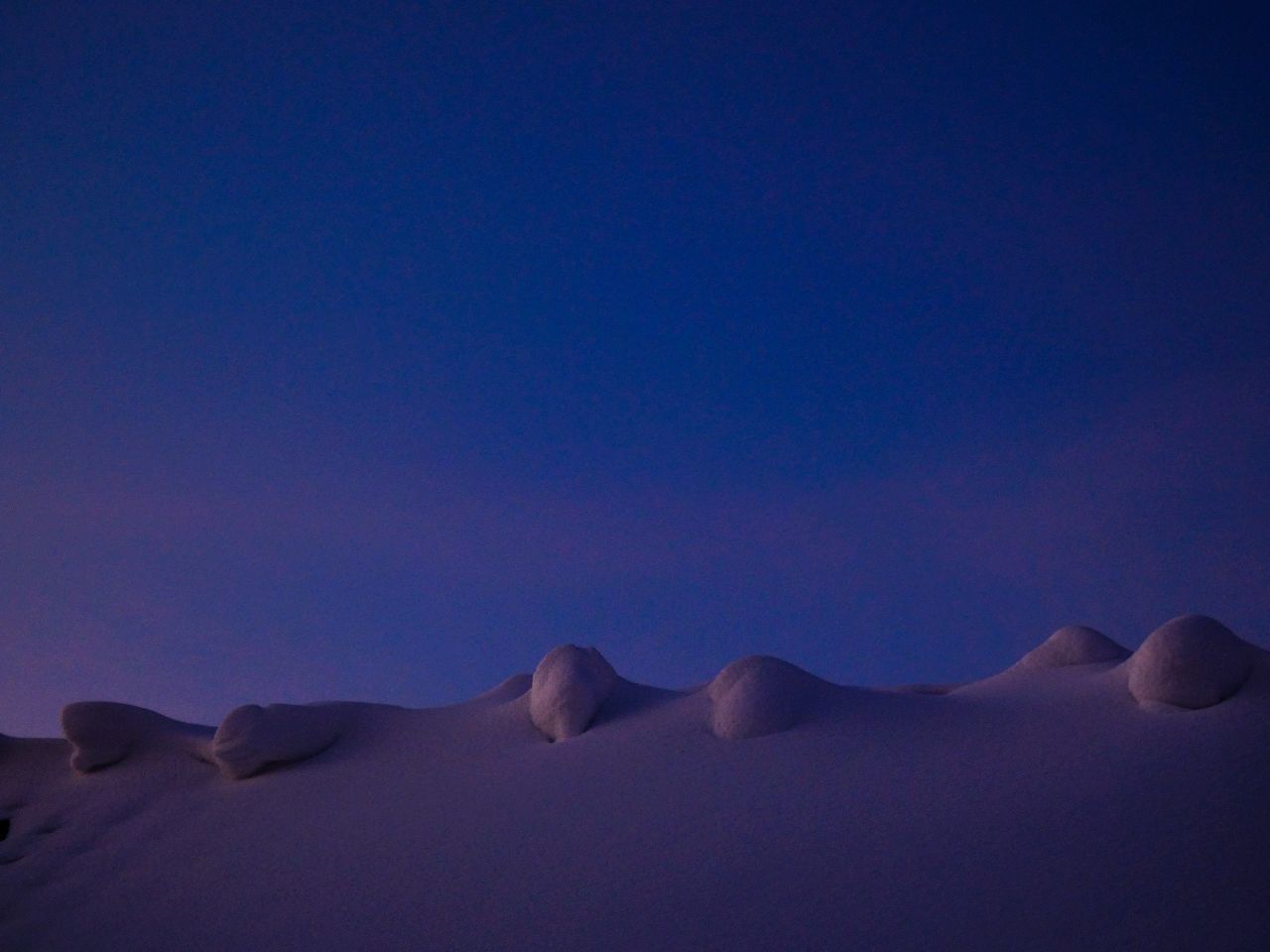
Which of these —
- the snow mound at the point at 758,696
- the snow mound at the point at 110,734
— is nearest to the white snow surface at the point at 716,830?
the snow mound at the point at 758,696

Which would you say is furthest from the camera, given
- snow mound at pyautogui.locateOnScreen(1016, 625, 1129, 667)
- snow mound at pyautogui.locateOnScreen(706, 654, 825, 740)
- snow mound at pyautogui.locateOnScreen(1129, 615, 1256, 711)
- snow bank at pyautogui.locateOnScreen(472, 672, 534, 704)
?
snow bank at pyautogui.locateOnScreen(472, 672, 534, 704)

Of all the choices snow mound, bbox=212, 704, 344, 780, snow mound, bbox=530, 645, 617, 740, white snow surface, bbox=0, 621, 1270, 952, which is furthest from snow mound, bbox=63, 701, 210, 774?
snow mound, bbox=530, 645, 617, 740

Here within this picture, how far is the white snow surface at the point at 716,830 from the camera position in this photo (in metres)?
2.19

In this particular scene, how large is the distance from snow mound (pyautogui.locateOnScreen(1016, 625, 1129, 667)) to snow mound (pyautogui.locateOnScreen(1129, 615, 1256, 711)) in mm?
968

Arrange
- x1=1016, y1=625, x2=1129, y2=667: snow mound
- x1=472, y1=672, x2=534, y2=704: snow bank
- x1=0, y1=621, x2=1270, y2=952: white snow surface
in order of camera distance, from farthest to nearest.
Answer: x1=472, y1=672, x2=534, y2=704: snow bank, x1=1016, y1=625, x2=1129, y2=667: snow mound, x1=0, y1=621, x2=1270, y2=952: white snow surface

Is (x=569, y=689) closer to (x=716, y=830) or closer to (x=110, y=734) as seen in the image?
→ (x=716, y=830)

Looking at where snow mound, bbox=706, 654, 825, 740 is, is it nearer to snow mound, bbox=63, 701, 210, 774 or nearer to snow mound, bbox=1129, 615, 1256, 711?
snow mound, bbox=1129, 615, 1256, 711

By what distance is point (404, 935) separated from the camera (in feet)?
8.38

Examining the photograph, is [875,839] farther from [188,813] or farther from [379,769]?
[188,813]

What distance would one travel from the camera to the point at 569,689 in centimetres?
363

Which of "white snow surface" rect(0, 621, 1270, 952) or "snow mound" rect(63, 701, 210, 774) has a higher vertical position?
"snow mound" rect(63, 701, 210, 774)

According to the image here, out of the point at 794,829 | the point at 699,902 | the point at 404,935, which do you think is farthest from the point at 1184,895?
the point at 404,935

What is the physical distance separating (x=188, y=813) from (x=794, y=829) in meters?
2.68

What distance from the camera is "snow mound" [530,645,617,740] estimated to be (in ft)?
11.8
